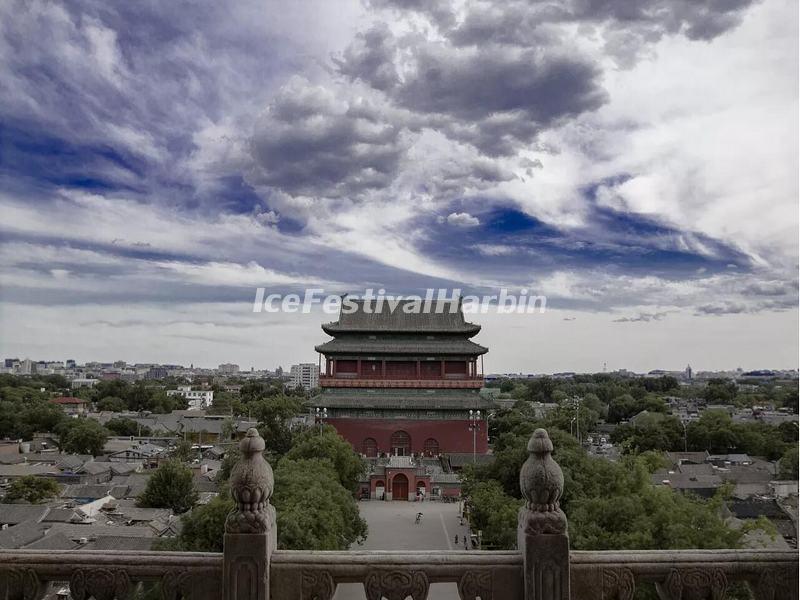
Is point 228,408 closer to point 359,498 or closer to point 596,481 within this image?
point 359,498

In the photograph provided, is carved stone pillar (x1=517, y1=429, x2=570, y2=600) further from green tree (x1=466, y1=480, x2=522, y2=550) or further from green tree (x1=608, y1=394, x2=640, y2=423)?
green tree (x1=608, y1=394, x2=640, y2=423)

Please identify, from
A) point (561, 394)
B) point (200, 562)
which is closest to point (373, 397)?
point (200, 562)

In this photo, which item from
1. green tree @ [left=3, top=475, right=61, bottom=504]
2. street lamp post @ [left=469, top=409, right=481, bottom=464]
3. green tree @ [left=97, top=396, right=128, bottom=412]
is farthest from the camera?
green tree @ [left=97, top=396, right=128, bottom=412]

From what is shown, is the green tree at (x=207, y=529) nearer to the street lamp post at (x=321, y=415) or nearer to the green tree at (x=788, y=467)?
the street lamp post at (x=321, y=415)

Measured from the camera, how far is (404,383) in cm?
4272

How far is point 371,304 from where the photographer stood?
46438mm

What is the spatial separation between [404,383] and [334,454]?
1472 cm

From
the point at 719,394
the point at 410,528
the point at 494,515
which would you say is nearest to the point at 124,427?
the point at 410,528

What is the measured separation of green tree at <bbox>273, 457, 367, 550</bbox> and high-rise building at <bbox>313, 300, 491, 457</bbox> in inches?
727

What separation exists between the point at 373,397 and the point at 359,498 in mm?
8530

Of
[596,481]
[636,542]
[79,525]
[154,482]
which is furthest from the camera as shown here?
[154,482]

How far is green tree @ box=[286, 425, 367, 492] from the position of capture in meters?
27.7

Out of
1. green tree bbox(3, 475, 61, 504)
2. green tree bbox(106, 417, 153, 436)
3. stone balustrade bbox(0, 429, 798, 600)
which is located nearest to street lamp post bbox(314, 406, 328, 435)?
green tree bbox(3, 475, 61, 504)

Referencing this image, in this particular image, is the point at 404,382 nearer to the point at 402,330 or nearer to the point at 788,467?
the point at 402,330
